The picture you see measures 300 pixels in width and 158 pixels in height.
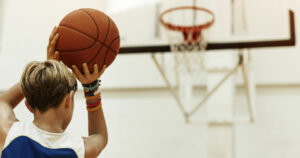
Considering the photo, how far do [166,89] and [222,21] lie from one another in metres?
1.61

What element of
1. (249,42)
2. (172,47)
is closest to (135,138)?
(172,47)

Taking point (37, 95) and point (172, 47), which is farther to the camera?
point (172, 47)

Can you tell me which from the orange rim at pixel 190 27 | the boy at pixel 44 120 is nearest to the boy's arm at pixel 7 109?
the boy at pixel 44 120

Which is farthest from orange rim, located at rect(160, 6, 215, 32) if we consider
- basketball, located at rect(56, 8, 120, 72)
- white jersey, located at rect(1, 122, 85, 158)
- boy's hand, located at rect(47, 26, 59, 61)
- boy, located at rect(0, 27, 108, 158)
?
white jersey, located at rect(1, 122, 85, 158)

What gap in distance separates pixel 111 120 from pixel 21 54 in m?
1.56

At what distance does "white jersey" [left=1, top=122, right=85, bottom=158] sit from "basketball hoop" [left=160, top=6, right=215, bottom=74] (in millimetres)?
1990

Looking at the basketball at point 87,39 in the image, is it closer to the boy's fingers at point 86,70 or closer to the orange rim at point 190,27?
the boy's fingers at point 86,70

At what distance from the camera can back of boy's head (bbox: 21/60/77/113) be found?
1.39 metres

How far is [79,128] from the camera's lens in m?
4.87

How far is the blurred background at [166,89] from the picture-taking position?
3.52 meters

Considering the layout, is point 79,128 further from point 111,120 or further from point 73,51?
point 73,51

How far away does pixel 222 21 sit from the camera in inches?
132

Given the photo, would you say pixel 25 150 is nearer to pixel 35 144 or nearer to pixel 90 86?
pixel 35 144

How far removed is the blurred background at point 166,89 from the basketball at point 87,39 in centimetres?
156
